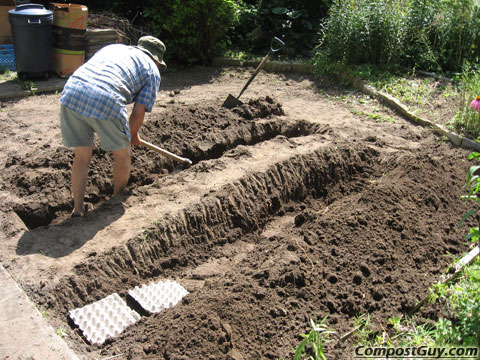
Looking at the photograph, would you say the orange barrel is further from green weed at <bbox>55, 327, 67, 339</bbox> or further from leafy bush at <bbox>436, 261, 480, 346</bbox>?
leafy bush at <bbox>436, 261, 480, 346</bbox>

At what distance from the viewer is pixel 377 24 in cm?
885

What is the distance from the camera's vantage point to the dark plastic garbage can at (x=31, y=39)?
8.06 meters

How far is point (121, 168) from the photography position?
535 cm

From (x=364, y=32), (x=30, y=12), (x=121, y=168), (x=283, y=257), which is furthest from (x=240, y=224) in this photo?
(x=30, y=12)

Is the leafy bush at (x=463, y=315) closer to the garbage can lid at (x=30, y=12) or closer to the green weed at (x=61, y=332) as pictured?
the green weed at (x=61, y=332)

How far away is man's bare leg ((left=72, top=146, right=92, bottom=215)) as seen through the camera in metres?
5.04

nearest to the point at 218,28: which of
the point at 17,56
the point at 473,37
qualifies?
the point at 17,56

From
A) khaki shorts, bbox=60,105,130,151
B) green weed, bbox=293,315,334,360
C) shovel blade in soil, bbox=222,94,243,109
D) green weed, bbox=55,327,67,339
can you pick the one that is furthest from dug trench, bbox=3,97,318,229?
green weed, bbox=293,315,334,360

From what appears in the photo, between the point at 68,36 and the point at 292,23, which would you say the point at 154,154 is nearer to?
the point at 68,36

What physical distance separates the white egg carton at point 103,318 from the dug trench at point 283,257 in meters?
0.07

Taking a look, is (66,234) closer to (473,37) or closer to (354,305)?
(354,305)

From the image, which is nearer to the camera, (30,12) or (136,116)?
(136,116)

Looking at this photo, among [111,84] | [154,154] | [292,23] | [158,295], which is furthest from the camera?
[292,23]

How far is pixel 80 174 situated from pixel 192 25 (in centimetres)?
510
